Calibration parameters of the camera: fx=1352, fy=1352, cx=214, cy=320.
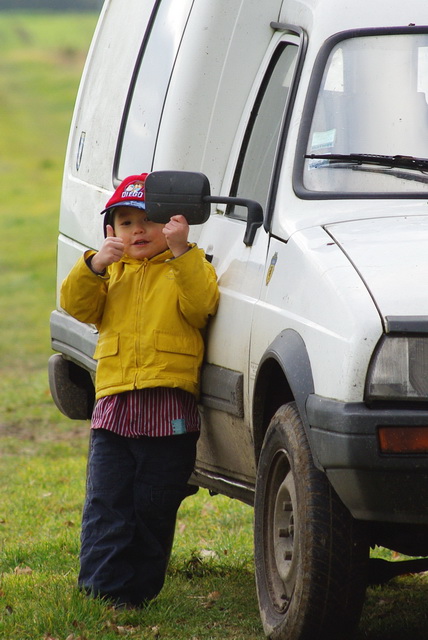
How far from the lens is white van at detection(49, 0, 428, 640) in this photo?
3770mm

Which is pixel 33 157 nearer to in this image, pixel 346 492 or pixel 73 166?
pixel 73 166

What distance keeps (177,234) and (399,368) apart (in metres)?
1.36

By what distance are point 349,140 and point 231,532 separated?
3091 millimetres

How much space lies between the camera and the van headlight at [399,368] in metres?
3.70

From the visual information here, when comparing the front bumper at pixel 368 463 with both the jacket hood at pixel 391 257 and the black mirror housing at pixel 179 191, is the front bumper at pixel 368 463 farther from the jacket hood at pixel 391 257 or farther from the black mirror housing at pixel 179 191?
the black mirror housing at pixel 179 191

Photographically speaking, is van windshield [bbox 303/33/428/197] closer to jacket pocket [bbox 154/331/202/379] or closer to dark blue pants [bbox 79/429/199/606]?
jacket pocket [bbox 154/331/202/379]

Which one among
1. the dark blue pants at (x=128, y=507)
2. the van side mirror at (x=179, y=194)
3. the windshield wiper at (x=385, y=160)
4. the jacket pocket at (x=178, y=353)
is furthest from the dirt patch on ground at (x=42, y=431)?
the windshield wiper at (x=385, y=160)

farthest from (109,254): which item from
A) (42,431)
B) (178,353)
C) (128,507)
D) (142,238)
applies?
(42,431)

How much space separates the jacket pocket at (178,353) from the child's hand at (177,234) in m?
0.32

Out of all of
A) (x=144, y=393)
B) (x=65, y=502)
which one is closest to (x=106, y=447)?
(x=144, y=393)

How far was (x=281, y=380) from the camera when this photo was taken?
4.65m

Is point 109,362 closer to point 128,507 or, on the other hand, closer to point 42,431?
point 128,507

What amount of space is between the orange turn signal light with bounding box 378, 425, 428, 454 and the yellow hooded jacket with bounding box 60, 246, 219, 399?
1.40 metres

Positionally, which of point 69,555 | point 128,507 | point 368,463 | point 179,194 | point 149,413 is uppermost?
point 179,194
